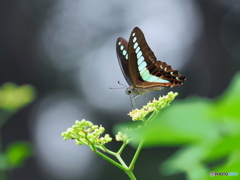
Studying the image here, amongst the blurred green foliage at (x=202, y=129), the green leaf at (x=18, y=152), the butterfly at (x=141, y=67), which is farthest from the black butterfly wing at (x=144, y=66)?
the blurred green foliage at (x=202, y=129)

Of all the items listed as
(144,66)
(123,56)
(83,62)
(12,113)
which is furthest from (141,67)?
(83,62)

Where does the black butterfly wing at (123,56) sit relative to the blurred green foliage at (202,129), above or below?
above

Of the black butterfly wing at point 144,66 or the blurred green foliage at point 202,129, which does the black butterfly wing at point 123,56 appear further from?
the blurred green foliage at point 202,129

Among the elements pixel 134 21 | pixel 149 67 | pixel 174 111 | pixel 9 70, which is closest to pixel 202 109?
pixel 174 111

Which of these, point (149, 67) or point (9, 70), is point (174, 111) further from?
point (9, 70)

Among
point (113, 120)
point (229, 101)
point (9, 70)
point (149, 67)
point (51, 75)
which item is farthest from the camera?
point (51, 75)

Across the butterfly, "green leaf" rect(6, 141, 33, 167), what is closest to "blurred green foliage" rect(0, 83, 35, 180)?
"green leaf" rect(6, 141, 33, 167)

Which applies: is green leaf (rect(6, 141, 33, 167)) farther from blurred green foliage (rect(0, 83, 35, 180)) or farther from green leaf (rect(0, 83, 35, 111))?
green leaf (rect(0, 83, 35, 111))
